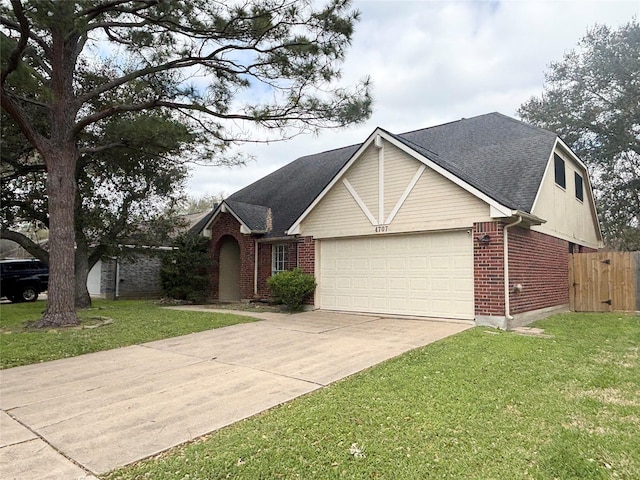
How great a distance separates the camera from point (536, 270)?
1052 centimetres

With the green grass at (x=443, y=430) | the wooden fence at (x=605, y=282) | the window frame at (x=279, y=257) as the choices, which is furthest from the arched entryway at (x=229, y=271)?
the wooden fence at (x=605, y=282)

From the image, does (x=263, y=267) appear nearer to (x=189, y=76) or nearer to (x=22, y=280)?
(x=189, y=76)

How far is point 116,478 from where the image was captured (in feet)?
9.65

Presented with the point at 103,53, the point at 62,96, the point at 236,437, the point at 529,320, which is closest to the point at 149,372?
the point at 236,437

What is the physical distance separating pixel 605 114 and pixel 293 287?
2005cm

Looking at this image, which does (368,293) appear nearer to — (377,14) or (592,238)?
(377,14)

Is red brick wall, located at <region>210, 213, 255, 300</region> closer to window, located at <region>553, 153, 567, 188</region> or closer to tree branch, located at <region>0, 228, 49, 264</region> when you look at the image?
tree branch, located at <region>0, 228, 49, 264</region>

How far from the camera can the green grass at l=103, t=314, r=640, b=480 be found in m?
3.01

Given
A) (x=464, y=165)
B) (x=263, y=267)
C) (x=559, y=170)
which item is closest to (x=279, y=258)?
(x=263, y=267)

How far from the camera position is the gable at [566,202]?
11116mm

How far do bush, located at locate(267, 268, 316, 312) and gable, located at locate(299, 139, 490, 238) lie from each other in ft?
4.53

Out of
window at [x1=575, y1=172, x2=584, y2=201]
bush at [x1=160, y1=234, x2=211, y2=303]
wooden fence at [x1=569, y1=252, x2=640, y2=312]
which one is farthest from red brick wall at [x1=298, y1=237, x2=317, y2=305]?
window at [x1=575, y1=172, x2=584, y2=201]

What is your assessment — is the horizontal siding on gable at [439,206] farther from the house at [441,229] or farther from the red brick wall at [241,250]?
the red brick wall at [241,250]

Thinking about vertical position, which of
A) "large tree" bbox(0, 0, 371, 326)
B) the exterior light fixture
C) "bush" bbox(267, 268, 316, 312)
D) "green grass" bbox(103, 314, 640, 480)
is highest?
"large tree" bbox(0, 0, 371, 326)
